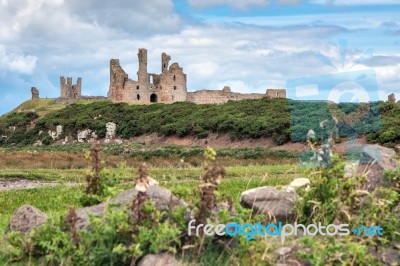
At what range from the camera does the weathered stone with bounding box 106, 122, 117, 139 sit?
61.8 m

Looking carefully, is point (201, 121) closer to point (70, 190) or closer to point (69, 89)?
point (70, 190)

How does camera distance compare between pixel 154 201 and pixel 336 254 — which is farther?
pixel 154 201

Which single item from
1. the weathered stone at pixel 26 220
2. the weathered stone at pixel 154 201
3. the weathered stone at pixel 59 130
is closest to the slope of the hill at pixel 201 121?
the weathered stone at pixel 59 130

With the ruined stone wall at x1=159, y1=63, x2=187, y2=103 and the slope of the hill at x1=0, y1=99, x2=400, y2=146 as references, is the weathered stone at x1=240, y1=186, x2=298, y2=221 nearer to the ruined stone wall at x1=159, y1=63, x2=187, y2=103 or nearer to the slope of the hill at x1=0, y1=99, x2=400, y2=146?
the slope of the hill at x1=0, y1=99, x2=400, y2=146

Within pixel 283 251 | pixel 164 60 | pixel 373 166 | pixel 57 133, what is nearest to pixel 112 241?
pixel 283 251

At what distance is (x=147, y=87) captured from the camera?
294 feet

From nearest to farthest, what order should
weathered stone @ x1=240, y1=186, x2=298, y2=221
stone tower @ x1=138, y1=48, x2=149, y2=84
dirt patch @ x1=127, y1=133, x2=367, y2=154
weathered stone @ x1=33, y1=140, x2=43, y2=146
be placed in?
weathered stone @ x1=240, y1=186, x2=298, y2=221
dirt patch @ x1=127, y1=133, x2=367, y2=154
weathered stone @ x1=33, y1=140, x2=43, y2=146
stone tower @ x1=138, y1=48, x2=149, y2=84

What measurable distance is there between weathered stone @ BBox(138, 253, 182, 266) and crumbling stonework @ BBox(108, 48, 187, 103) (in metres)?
80.6

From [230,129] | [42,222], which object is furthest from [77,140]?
[42,222]

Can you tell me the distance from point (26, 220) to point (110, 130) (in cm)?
5449

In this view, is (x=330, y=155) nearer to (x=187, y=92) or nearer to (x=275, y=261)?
(x=275, y=261)

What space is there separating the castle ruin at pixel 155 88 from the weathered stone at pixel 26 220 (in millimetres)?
78841

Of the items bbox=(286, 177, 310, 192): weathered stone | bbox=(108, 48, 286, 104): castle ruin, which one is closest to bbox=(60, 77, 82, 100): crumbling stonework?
bbox=(108, 48, 286, 104): castle ruin

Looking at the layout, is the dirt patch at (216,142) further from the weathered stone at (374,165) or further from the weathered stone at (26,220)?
the weathered stone at (26,220)
